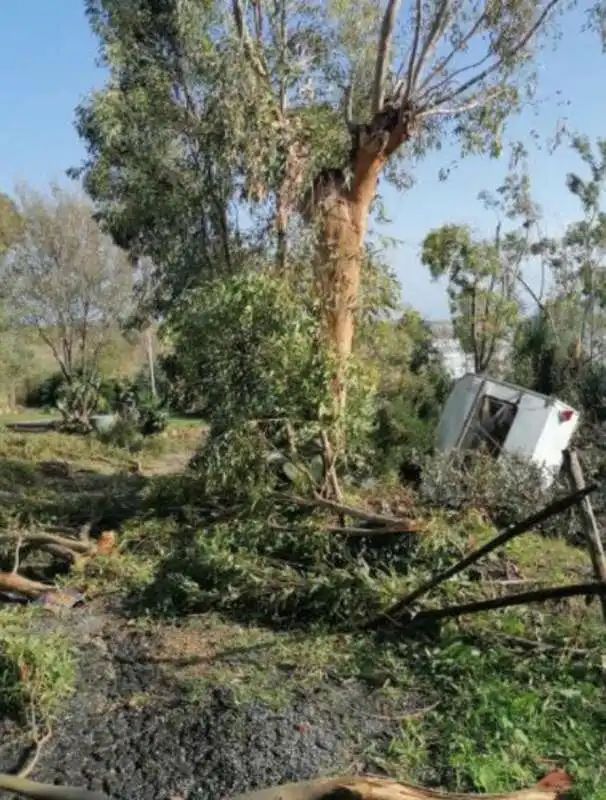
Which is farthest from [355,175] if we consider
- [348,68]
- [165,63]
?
[165,63]

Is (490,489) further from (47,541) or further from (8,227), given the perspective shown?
(8,227)

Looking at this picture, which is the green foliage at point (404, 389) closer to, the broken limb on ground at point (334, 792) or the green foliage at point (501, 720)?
the green foliage at point (501, 720)

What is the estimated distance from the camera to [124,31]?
473 inches

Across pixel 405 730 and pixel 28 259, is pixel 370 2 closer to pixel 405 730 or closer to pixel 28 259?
pixel 405 730

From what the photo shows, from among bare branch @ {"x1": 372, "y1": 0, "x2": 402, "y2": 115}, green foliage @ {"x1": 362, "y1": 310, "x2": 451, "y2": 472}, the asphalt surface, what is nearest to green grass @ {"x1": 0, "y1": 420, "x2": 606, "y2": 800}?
the asphalt surface

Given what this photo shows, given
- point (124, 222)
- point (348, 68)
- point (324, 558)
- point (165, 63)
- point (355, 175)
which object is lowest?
point (324, 558)

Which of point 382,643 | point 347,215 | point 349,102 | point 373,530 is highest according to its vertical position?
point 349,102

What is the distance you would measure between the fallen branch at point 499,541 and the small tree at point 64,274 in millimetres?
21326

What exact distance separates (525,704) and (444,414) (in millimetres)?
9151

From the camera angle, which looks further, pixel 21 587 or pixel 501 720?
pixel 21 587

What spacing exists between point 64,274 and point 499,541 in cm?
2406

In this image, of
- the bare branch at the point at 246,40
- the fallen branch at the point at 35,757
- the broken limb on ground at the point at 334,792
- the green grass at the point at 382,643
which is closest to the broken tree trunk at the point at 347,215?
the bare branch at the point at 246,40

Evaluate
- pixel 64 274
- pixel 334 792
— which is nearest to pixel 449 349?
pixel 64 274

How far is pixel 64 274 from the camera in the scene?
26625 mm
